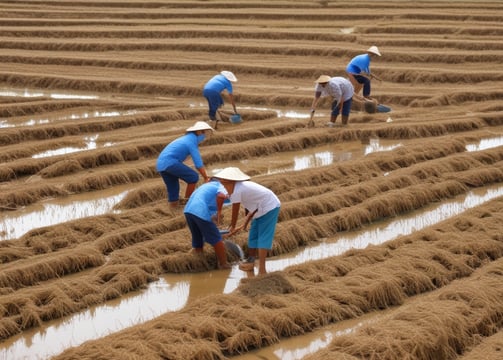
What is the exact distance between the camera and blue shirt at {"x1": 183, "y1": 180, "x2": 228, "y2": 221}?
7.82 meters

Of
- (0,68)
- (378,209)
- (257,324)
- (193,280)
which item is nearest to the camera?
(257,324)

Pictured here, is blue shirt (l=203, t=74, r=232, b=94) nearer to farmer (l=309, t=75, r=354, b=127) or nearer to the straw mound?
farmer (l=309, t=75, r=354, b=127)

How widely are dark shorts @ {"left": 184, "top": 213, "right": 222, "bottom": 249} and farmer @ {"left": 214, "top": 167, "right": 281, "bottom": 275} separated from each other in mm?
182

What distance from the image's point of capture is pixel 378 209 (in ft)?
32.4

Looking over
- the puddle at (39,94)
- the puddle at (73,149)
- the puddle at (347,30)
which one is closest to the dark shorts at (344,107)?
the puddle at (73,149)

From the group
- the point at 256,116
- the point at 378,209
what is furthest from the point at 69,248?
the point at 256,116

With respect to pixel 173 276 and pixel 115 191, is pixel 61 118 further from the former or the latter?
pixel 173 276

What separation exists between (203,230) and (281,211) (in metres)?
1.78

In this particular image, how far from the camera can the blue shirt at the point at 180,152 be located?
9.46 metres

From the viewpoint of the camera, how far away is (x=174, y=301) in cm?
746

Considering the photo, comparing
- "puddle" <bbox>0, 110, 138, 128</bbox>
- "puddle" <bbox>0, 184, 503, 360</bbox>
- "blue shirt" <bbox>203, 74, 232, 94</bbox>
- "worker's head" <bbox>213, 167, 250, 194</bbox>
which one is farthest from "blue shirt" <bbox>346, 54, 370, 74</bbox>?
"worker's head" <bbox>213, 167, 250, 194</bbox>

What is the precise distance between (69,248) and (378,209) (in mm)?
3663

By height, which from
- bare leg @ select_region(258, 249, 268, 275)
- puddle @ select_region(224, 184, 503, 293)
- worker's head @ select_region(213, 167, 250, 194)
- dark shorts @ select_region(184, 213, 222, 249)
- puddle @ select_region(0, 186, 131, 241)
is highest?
worker's head @ select_region(213, 167, 250, 194)

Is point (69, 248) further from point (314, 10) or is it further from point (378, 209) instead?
point (314, 10)
